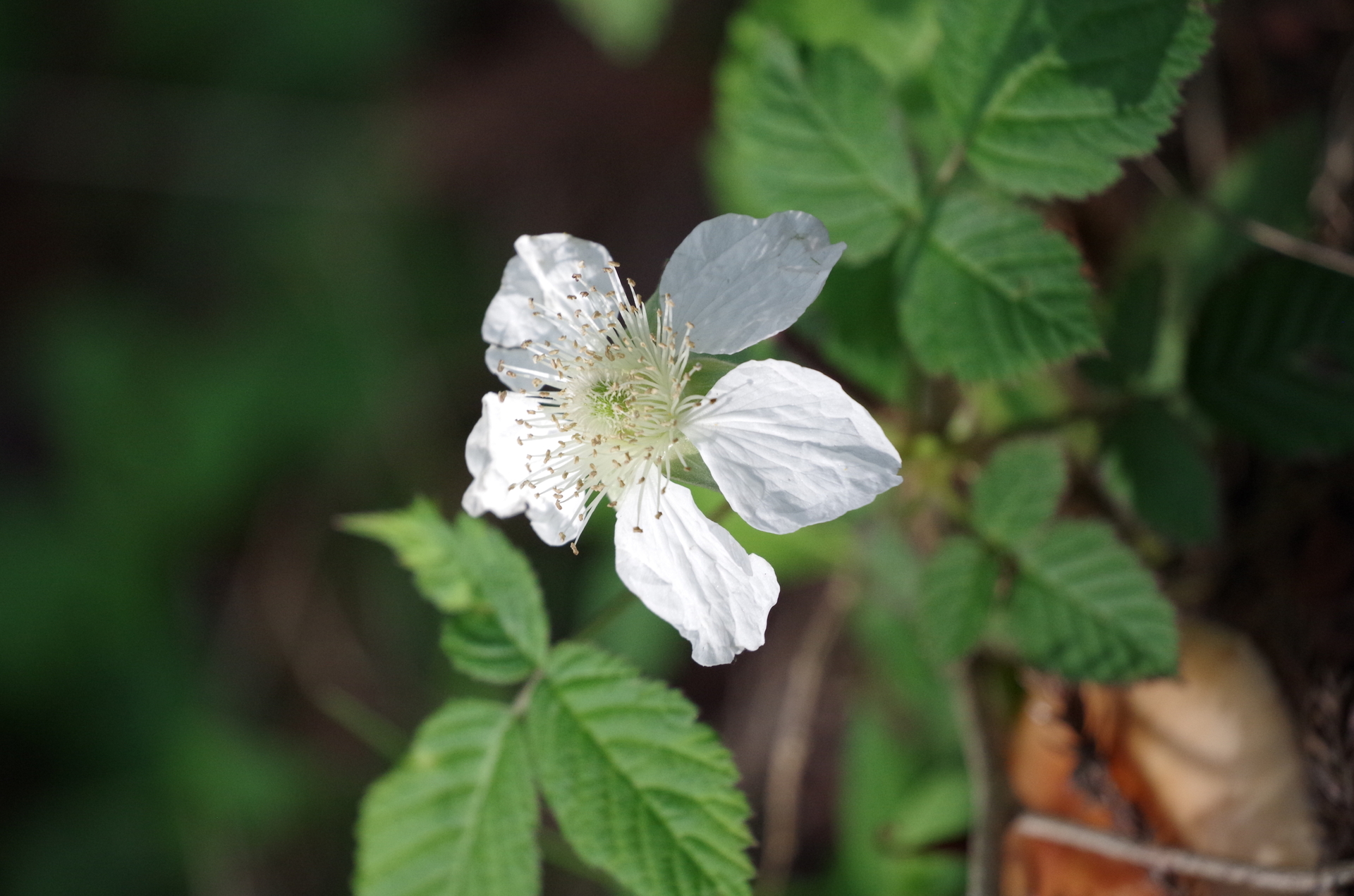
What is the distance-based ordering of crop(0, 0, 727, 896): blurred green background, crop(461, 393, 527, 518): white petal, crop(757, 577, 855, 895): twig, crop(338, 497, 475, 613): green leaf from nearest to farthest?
crop(461, 393, 527, 518): white petal, crop(338, 497, 475, 613): green leaf, crop(757, 577, 855, 895): twig, crop(0, 0, 727, 896): blurred green background

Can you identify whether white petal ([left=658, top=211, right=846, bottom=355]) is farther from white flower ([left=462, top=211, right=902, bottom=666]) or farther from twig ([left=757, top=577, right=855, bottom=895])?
twig ([left=757, top=577, right=855, bottom=895])

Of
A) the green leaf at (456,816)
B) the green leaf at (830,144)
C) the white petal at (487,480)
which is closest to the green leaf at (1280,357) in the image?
the green leaf at (830,144)

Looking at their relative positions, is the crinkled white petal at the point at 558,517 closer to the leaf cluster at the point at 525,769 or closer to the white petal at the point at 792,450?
the leaf cluster at the point at 525,769

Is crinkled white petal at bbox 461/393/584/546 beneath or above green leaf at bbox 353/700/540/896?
above

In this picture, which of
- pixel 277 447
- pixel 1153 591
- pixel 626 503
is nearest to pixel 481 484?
pixel 626 503

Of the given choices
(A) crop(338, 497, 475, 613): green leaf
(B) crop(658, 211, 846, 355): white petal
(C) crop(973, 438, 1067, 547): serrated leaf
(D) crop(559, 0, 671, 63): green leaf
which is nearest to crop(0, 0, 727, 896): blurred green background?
(D) crop(559, 0, 671, 63): green leaf

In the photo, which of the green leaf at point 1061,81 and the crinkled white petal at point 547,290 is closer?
the green leaf at point 1061,81
